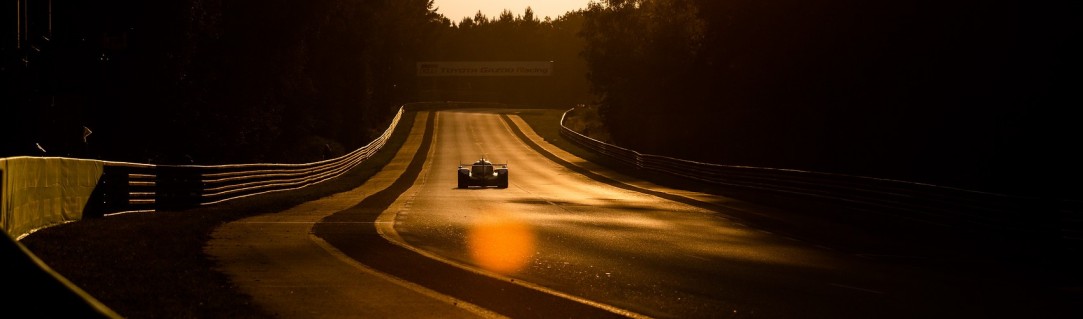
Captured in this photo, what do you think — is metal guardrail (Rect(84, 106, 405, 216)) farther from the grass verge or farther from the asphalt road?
the asphalt road

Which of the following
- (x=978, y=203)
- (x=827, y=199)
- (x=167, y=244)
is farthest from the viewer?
(x=827, y=199)

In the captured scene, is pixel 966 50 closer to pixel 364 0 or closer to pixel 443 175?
pixel 443 175

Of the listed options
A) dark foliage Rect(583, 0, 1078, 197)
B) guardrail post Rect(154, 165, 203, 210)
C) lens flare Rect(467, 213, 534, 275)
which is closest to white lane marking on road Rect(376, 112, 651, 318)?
lens flare Rect(467, 213, 534, 275)

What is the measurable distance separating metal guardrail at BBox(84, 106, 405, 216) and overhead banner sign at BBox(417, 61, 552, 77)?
6010 cm

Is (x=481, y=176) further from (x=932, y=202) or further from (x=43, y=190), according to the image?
(x=43, y=190)

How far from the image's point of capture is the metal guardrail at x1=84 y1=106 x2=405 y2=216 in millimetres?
19500

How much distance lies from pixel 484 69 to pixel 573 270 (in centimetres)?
8713

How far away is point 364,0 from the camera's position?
89188mm

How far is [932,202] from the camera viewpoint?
21625 millimetres

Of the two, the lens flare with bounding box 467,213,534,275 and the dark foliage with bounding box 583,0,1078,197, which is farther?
the dark foliage with bounding box 583,0,1078,197

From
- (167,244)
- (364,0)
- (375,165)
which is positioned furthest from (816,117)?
(364,0)

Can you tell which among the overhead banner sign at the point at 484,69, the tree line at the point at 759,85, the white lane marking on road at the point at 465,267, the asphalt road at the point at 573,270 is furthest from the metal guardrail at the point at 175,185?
the overhead banner sign at the point at 484,69

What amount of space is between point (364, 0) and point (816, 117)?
53.9 meters

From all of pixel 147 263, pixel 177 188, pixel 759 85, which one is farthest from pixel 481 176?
pixel 147 263
